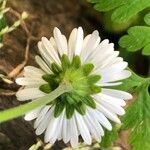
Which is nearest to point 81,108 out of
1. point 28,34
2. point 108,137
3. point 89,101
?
point 89,101

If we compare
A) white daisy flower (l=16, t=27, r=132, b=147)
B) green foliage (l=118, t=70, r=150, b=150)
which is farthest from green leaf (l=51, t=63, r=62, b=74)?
green foliage (l=118, t=70, r=150, b=150)

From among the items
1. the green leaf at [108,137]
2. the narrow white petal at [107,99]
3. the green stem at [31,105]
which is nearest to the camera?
the green stem at [31,105]

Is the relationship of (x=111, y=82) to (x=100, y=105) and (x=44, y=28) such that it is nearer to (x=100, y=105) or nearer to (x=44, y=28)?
(x=100, y=105)

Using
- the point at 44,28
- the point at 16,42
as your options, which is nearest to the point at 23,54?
the point at 16,42

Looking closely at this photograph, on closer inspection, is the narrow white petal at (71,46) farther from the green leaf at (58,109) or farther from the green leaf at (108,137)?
the green leaf at (108,137)

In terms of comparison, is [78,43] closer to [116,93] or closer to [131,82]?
[116,93]

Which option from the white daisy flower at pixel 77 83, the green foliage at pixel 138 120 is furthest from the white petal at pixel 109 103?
the green foliage at pixel 138 120

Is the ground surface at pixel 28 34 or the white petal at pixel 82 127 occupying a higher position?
the white petal at pixel 82 127
